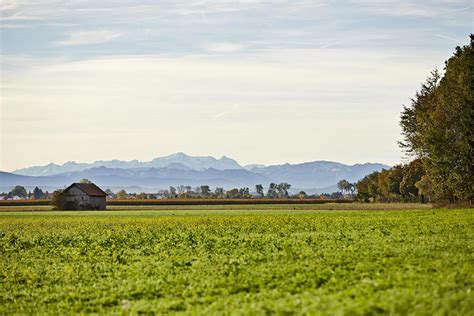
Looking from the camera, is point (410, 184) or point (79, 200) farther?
point (410, 184)

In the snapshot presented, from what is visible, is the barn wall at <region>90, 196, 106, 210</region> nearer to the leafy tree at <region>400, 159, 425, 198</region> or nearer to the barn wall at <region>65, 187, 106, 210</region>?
the barn wall at <region>65, 187, 106, 210</region>

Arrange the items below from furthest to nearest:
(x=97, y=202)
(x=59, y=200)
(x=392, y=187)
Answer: (x=392, y=187) < (x=97, y=202) < (x=59, y=200)

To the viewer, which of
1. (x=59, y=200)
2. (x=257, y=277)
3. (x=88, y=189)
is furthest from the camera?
(x=88, y=189)

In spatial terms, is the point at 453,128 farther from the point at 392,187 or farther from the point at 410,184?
the point at 392,187

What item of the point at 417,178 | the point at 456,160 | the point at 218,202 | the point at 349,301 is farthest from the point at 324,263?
the point at 218,202

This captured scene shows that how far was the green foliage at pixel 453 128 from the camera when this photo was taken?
72.8 meters

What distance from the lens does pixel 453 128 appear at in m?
75.8

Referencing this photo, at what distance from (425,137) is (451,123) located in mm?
3167

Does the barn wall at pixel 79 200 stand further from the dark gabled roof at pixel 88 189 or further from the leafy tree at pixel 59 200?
the leafy tree at pixel 59 200

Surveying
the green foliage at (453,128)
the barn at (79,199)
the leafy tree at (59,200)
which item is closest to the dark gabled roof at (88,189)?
the barn at (79,199)

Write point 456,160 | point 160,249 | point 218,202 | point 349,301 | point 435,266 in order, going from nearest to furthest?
point 349,301, point 435,266, point 160,249, point 456,160, point 218,202

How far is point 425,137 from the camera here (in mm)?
75562

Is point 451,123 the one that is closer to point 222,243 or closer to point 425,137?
point 425,137

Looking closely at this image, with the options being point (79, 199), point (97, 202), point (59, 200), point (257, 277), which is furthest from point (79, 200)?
point (257, 277)
